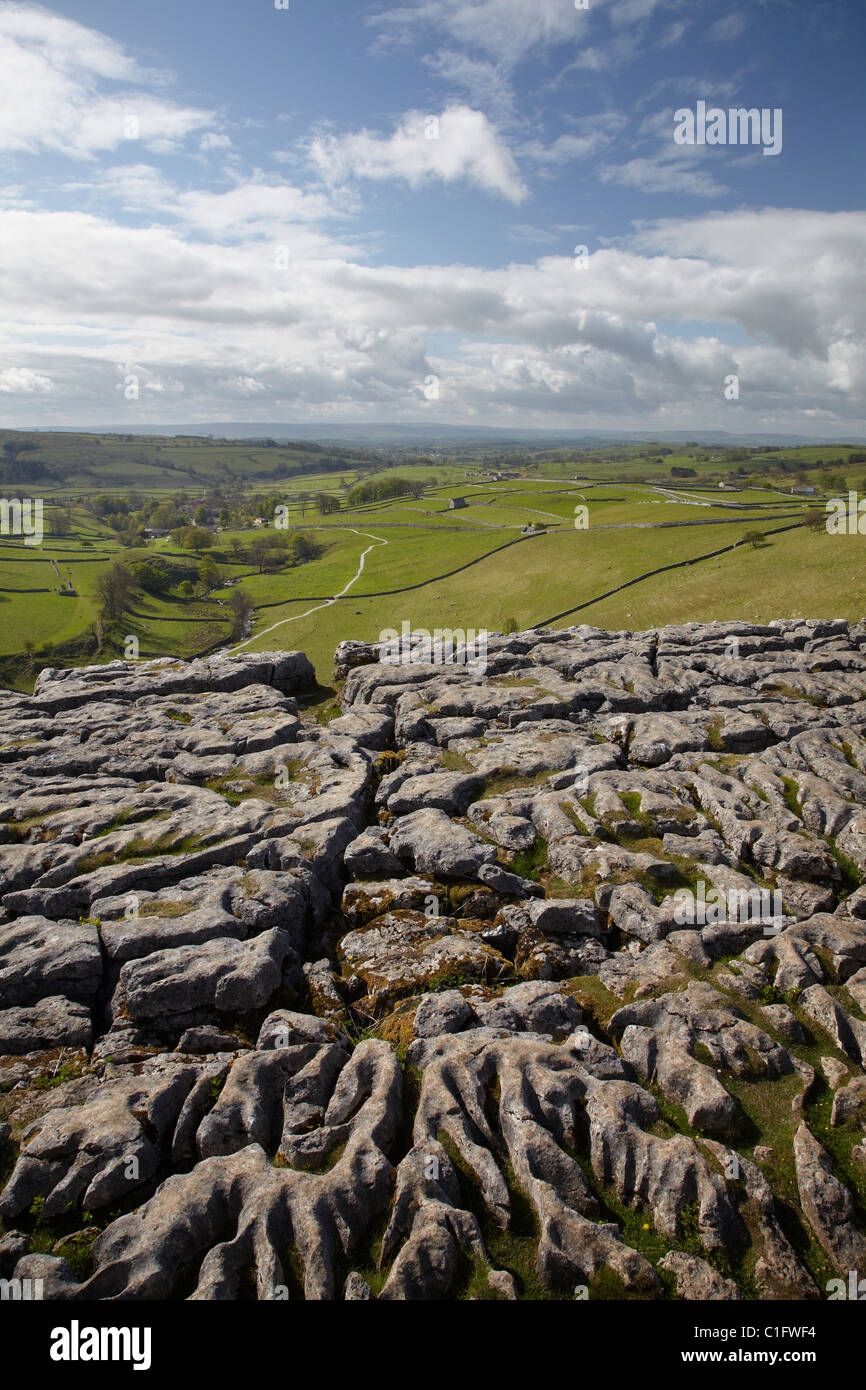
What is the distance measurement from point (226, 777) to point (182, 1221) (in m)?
21.7

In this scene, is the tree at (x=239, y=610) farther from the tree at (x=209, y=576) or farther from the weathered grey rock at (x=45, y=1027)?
the weathered grey rock at (x=45, y=1027)

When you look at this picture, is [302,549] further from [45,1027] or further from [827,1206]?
[827,1206]

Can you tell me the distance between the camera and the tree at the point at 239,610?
12794 cm

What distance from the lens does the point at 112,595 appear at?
5482 inches

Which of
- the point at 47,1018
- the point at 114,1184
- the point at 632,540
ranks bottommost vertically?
the point at 114,1184

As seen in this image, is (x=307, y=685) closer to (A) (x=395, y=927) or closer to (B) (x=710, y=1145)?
(A) (x=395, y=927)

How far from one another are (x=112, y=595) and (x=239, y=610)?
2919 centimetres

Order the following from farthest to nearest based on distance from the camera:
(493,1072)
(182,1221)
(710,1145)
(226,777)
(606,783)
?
(226,777) < (606,783) < (493,1072) < (710,1145) < (182,1221)

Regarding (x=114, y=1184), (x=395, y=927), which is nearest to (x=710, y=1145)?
(x=395, y=927)

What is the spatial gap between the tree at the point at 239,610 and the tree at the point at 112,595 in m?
23.5

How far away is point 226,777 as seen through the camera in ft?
110

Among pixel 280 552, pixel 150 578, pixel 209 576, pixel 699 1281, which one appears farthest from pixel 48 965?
pixel 280 552

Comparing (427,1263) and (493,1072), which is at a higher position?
(493,1072)

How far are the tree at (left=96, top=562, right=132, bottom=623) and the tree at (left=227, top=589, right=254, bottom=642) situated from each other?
23.5 metres
